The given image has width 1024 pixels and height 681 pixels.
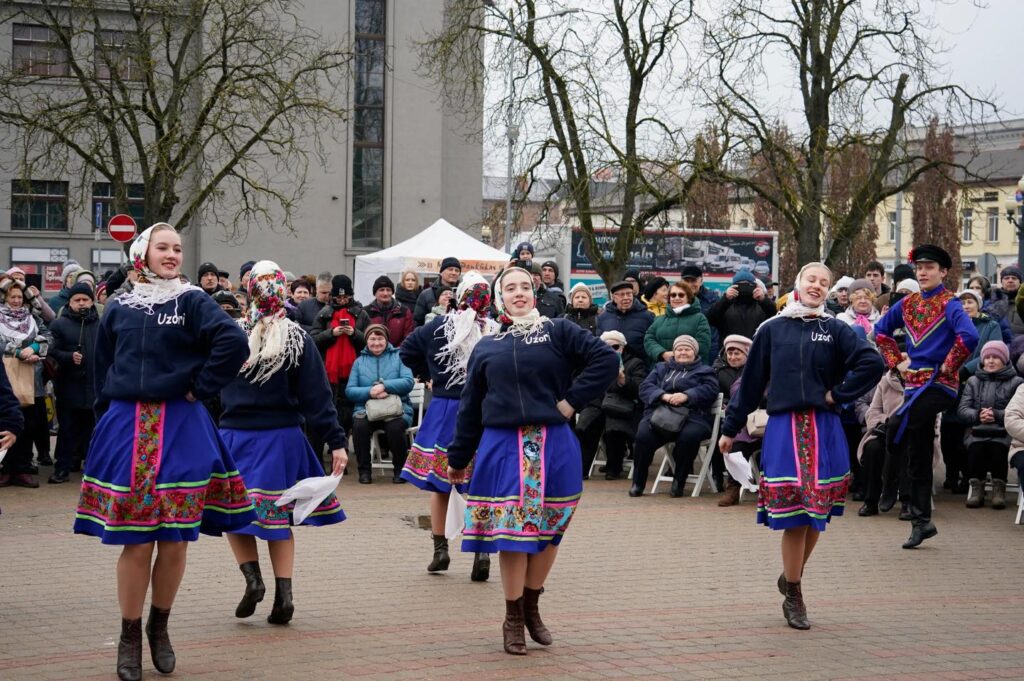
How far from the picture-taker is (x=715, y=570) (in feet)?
32.2

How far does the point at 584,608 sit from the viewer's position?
836 cm

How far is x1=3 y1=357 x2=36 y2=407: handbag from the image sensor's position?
44.9 ft

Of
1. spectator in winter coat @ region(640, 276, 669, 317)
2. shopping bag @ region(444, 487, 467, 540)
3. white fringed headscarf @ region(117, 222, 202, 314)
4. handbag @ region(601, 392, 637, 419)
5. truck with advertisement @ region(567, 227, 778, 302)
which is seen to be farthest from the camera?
truck with advertisement @ region(567, 227, 778, 302)

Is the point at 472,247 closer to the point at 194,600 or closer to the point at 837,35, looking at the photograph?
the point at 837,35

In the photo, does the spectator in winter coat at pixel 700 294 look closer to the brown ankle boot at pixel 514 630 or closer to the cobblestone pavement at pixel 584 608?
the cobblestone pavement at pixel 584 608

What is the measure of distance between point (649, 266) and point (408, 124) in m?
14.0

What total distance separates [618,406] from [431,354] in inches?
215

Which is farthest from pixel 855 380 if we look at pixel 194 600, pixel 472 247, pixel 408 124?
pixel 408 124

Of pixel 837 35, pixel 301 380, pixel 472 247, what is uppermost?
pixel 837 35

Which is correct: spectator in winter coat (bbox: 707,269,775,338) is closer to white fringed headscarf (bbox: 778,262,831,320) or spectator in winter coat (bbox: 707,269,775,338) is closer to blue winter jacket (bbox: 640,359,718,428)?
blue winter jacket (bbox: 640,359,718,428)

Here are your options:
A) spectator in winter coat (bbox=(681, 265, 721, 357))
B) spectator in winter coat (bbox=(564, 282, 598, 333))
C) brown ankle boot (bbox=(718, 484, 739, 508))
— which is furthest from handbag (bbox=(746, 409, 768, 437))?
spectator in winter coat (bbox=(564, 282, 598, 333))

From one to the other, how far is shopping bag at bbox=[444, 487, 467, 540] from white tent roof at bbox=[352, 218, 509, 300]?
14286 millimetres

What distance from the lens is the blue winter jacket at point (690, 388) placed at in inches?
550

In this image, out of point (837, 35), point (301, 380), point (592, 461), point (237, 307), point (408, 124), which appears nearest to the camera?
point (301, 380)
